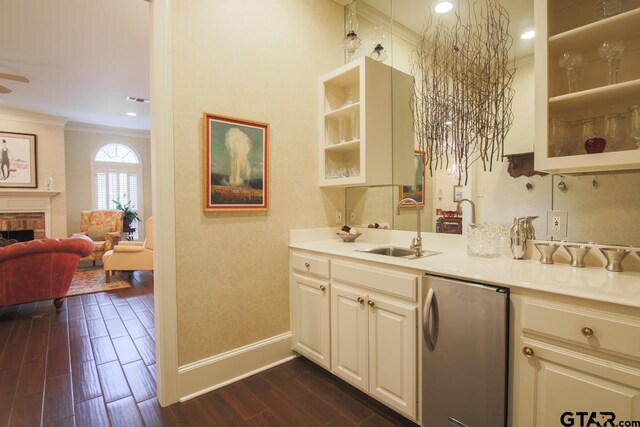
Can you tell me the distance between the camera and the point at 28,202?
6.35 meters

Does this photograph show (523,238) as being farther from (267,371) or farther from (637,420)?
(267,371)

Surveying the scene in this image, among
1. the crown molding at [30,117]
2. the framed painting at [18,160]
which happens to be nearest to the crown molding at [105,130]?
the crown molding at [30,117]

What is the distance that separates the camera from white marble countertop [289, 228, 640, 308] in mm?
1188

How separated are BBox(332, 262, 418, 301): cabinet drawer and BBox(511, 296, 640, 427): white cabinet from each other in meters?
0.49

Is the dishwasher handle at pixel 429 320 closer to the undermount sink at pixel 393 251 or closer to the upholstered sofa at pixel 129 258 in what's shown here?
the undermount sink at pixel 393 251

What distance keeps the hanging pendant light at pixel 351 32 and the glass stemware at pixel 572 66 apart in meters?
1.65

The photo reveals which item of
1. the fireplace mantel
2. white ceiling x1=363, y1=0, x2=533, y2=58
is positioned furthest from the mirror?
the fireplace mantel

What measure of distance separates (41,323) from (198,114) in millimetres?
3111

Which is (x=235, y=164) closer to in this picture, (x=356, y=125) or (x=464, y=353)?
(x=356, y=125)

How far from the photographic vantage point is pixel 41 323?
342cm

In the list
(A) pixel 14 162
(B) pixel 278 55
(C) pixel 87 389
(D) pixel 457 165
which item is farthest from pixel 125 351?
(A) pixel 14 162

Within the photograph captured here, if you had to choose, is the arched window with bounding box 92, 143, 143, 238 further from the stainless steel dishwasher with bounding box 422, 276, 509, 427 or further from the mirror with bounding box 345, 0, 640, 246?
the stainless steel dishwasher with bounding box 422, 276, 509, 427

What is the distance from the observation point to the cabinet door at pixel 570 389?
1.11m

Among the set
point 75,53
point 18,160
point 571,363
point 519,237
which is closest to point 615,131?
point 519,237
